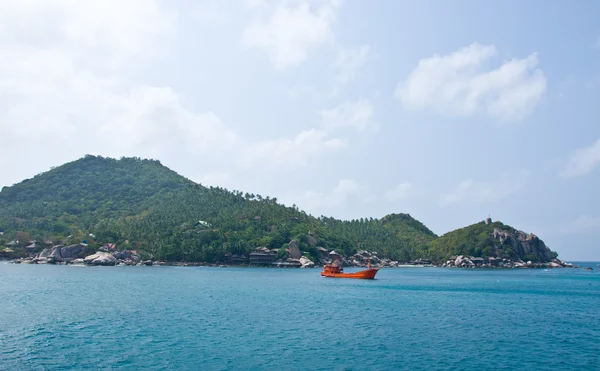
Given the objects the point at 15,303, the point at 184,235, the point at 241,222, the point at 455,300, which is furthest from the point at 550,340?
the point at 241,222

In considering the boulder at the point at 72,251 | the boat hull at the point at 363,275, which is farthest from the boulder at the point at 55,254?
the boat hull at the point at 363,275

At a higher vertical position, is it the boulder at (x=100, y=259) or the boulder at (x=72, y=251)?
the boulder at (x=72, y=251)

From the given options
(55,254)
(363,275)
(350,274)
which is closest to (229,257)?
(55,254)

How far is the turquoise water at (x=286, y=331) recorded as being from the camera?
29.1 m

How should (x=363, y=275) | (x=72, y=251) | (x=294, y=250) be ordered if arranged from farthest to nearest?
(x=294, y=250), (x=72, y=251), (x=363, y=275)

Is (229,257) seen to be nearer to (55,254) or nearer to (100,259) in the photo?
(100,259)

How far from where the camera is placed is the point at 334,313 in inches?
1935

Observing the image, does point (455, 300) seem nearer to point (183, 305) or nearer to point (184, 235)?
point (183, 305)

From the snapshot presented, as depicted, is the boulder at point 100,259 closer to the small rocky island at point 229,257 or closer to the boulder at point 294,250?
the small rocky island at point 229,257

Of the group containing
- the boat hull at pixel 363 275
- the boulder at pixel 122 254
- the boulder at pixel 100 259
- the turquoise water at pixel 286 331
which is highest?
the boulder at pixel 122 254

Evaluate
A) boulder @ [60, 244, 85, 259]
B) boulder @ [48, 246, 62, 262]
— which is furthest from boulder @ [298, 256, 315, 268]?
boulder @ [48, 246, 62, 262]

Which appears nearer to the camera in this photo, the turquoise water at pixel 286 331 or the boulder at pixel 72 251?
the turquoise water at pixel 286 331

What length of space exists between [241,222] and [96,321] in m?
140

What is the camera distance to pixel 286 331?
38469 mm
